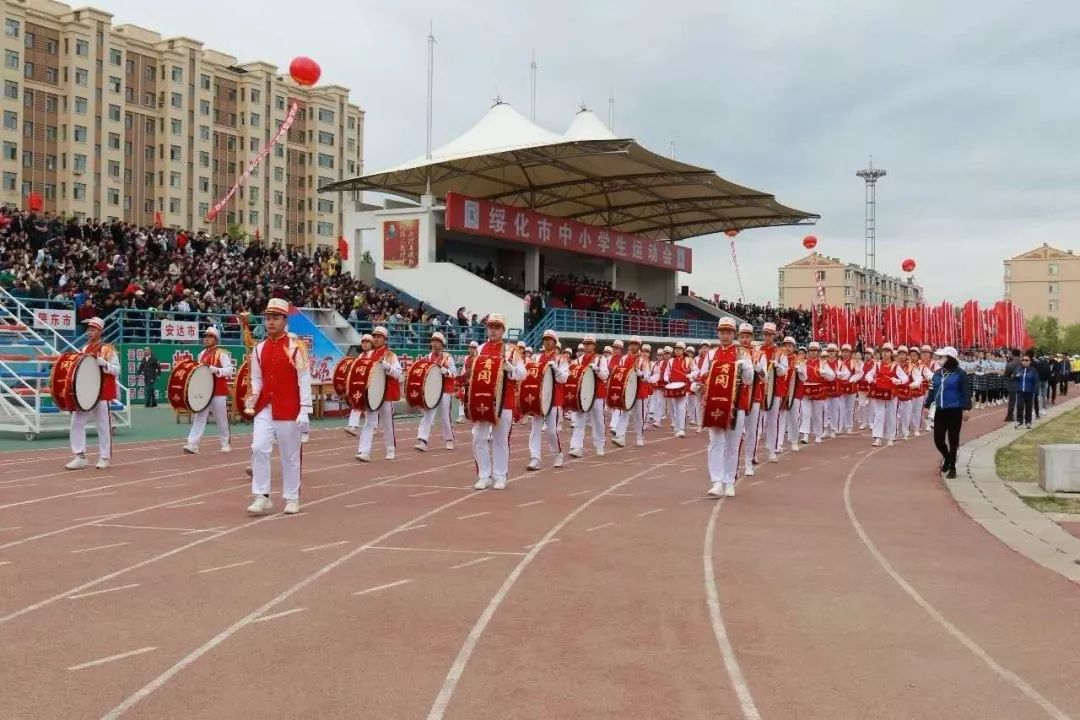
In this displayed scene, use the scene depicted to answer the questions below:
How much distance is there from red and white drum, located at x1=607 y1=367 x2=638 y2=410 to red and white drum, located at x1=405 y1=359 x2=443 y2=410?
3.81m

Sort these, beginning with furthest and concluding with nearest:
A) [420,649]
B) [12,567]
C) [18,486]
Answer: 1. [18,486]
2. [12,567]
3. [420,649]

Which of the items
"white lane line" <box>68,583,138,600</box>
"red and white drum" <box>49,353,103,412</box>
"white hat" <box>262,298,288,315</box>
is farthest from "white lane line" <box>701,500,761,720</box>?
"red and white drum" <box>49,353,103,412</box>

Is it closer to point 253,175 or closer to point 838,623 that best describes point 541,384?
point 838,623

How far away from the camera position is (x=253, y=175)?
94000 millimetres

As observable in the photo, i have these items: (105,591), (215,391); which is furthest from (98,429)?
(105,591)

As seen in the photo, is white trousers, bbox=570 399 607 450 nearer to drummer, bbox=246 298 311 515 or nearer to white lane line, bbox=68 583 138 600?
drummer, bbox=246 298 311 515

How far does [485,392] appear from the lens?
42.1 ft

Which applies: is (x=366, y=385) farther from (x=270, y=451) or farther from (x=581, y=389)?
(x=270, y=451)

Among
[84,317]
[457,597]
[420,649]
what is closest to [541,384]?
[457,597]

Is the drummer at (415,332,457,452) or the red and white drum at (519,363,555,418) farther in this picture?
the drummer at (415,332,457,452)

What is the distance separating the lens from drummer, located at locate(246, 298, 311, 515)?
10.8 meters

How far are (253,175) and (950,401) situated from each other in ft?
281

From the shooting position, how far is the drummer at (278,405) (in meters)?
10.8

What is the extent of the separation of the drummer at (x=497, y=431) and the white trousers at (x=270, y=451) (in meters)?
2.70
